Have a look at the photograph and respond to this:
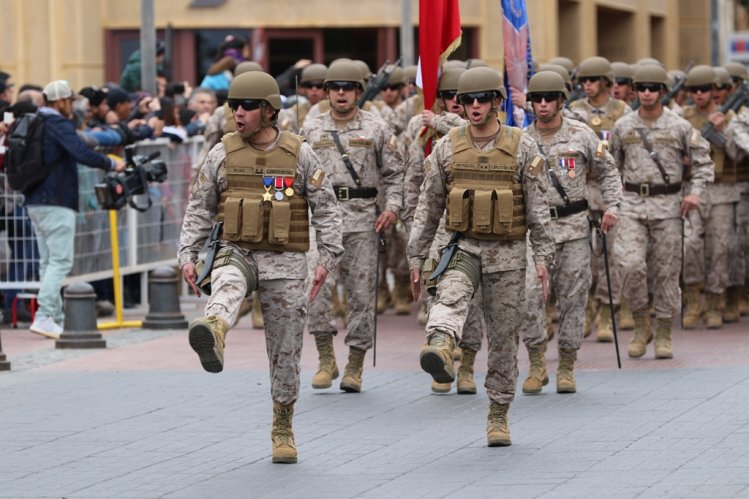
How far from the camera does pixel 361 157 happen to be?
13133 mm

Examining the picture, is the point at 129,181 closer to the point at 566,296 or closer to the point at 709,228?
the point at 566,296

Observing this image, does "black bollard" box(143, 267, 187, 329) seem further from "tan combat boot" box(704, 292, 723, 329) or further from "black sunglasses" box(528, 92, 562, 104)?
"black sunglasses" box(528, 92, 562, 104)

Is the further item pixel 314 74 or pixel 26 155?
pixel 314 74

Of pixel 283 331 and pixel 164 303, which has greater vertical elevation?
pixel 283 331

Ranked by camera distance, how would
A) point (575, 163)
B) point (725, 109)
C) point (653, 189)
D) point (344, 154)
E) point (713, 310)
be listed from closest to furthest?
point (575, 163)
point (344, 154)
point (653, 189)
point (725, 109)
point (713, 310)

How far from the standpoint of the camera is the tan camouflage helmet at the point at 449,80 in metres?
13.1

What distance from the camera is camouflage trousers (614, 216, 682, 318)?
14.5 m

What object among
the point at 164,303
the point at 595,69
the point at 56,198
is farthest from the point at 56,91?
the point at 595,69

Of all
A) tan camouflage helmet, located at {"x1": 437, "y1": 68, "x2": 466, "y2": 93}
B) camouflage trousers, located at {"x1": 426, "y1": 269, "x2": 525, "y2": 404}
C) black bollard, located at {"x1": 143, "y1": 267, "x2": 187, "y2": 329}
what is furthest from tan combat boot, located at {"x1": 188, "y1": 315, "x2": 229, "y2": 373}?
black bollard, located at {"x1": 143, "y1": 267, "x2": 187, "y2": 329}

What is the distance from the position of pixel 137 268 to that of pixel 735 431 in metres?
9.28

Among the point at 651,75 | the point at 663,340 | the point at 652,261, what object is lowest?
the point at 663,340

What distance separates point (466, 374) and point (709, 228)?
17.7 ft

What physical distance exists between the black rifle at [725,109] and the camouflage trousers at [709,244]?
67 centimetres

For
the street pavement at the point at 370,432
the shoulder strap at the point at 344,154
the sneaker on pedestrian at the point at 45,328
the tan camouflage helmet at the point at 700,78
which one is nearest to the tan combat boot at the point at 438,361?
the street pavement at the point at 370,432
